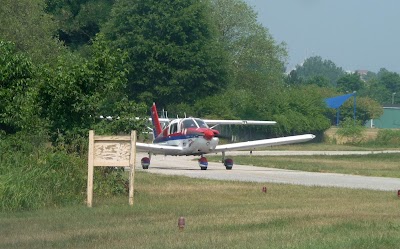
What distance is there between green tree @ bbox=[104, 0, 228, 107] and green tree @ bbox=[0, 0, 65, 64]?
12.6m

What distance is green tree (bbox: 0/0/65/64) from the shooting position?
4478 centimetres

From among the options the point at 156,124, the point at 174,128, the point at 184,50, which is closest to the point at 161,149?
the point at 174,128

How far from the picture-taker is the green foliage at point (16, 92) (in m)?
21.5

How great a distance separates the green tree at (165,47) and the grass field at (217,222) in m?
46.6

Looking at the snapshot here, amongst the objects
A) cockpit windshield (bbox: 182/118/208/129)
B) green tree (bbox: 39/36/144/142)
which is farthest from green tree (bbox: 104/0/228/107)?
green tree (bbox: 39/36/144/142)

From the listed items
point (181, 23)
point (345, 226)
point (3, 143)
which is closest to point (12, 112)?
point (3, 143)

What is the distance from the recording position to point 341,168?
40.1 meters

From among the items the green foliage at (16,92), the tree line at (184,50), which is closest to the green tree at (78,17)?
the tree line at (184,50)

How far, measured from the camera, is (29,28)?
49.0 m

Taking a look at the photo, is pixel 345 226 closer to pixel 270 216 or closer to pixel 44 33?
pixel 270 216

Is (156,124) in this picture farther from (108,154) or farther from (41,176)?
(108,154)

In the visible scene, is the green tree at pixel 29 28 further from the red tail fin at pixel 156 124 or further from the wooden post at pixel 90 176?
the wooden post at pixel 90 176

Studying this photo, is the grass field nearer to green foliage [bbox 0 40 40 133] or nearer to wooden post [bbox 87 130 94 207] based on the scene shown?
wooden post [bbox 87 130 94 207]

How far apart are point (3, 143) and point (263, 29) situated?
62.6 meters
